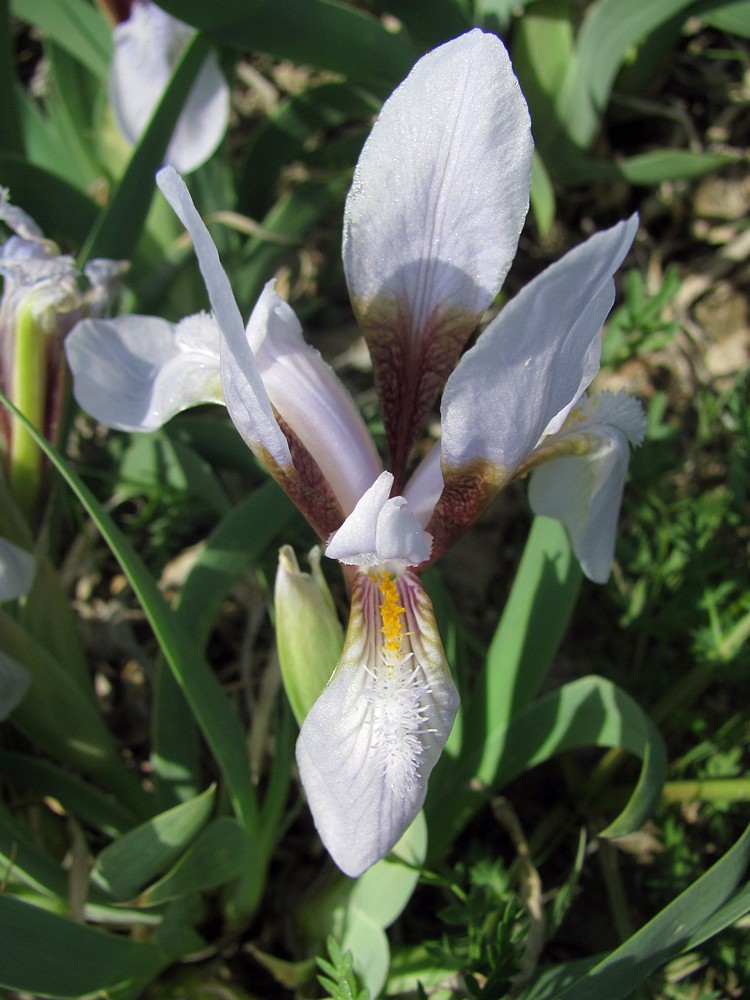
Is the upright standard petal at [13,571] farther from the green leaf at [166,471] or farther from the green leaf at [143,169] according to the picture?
the green leaf at [143,169]

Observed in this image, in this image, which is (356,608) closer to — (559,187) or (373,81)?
(373,81)

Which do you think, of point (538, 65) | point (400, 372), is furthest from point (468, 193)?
point (538, 65)

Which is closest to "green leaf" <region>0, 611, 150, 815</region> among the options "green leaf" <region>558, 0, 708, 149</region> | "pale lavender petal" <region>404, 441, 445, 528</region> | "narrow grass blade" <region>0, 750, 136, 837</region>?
"narrow grass blade" <region>0, 750, 136, 837</region>

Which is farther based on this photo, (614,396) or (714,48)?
(714,48)

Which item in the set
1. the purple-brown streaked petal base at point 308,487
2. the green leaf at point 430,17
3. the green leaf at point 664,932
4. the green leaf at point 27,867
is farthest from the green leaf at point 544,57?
the green leaf at point 27,867

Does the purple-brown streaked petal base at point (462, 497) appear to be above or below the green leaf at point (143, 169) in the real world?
below

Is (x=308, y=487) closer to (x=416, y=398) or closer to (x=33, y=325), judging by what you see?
(x=416, y=398)
